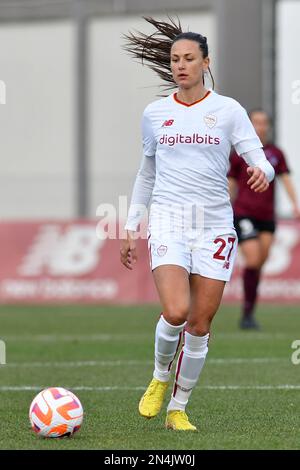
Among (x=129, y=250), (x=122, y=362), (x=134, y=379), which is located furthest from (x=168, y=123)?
(x=122, y=362)

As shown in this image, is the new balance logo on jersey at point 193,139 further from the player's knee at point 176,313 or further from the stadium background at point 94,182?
the stadium background at point 94,182

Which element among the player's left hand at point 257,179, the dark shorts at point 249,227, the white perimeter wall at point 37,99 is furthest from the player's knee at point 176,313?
the white perimeter wall at point 37,99

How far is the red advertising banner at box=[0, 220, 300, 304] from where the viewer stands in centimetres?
1986

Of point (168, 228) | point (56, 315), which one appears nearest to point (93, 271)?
point (56, 315)

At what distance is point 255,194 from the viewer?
587 inches

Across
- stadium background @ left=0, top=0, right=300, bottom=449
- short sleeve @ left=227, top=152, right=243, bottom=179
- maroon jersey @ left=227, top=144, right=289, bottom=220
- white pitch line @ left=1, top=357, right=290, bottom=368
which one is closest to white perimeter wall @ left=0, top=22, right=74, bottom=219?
stadium background @ left=0, top=0, right=300, bottom=449

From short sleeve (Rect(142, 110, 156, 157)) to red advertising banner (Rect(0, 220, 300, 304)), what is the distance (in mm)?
11823

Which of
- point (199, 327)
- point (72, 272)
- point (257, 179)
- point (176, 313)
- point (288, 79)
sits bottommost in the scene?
point (72, 272)

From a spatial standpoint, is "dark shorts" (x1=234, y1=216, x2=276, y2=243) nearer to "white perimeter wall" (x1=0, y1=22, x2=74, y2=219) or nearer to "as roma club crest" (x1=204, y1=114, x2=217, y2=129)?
"as roma club crest" (x1=204, y1=114, x2=217, y2=129)

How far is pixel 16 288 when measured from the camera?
20.6 meters

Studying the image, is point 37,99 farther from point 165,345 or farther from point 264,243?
point 165,345

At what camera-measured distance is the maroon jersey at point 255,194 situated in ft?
48.4

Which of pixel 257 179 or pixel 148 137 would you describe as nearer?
pixel 257 179

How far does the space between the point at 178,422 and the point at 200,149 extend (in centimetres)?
161
